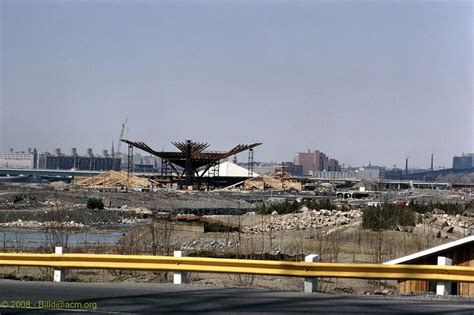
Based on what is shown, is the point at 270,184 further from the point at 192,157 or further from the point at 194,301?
the point at 194,301

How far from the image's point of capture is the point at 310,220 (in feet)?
188

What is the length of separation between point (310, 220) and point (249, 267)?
1778 inches

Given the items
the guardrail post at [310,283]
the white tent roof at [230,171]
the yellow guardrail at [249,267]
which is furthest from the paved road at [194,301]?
the white tent roof at [230,171]

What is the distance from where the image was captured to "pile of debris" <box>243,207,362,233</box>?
2097 inches

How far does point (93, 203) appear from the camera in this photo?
74750 mm

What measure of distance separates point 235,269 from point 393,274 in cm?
259

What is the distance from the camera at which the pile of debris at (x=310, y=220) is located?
2097 inches

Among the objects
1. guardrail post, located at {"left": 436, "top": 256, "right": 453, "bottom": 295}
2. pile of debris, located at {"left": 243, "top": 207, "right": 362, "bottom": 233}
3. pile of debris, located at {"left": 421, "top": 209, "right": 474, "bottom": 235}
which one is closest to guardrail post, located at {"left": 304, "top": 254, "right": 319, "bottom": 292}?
guardrail post, located at {"left": 436, "top": 256, "right": 453, "bottom": 295}

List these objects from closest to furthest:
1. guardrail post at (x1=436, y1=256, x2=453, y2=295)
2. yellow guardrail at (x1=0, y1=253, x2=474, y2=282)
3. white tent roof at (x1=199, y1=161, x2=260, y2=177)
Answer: yellow guardrail at (x1=0, y1=253, x2=474, y2=282)
guardrail post at (x1=436, y1=256, x2=453, y2=295)
white tent roof at (x1=199, y1=161, x2=260, y2=177)

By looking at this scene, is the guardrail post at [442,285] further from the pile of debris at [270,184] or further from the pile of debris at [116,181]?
the pile of debris at [270,184]

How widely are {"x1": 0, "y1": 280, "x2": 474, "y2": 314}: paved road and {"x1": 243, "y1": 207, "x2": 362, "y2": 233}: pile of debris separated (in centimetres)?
3817

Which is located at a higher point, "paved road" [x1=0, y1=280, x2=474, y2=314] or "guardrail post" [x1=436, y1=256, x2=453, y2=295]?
"guardrail post" [x1=436, y1=256, x2=453, y2=295]

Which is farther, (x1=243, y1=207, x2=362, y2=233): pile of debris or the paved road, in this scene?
(x1=243, y1=207, x2=362, y2=233): pile of debris

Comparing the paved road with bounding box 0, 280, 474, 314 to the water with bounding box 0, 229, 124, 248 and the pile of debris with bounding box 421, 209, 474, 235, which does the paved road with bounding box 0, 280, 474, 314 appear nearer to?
the water with bounding box 0, 229, 124, 248
